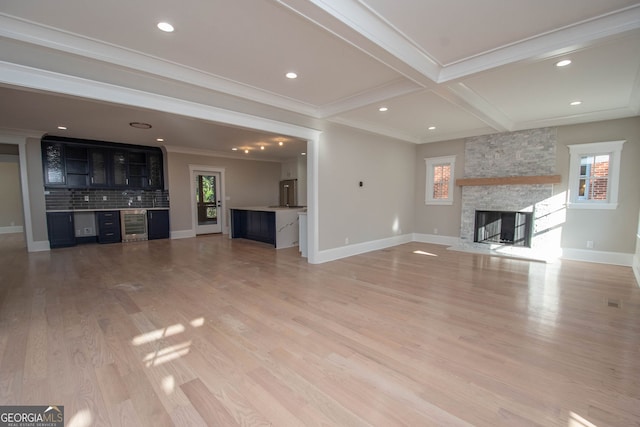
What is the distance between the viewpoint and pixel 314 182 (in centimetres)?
496

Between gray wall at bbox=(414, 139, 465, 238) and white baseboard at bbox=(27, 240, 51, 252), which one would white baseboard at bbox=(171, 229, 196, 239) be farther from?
gray wall at bbox=(414, 139, 465, 238)

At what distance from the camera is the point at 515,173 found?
5980mm

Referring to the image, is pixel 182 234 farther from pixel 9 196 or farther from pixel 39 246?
pixel 9 196

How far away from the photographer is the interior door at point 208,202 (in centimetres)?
870

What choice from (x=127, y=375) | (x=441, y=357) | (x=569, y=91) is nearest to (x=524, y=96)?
(x=569, y=91)

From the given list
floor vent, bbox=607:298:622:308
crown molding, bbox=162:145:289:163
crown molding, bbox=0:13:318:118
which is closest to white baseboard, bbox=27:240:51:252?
crown molding, bbox=162:145:289:163

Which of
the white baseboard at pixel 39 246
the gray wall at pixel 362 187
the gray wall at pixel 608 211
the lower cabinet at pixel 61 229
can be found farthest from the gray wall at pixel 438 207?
the white baseboard at pixel 39 246

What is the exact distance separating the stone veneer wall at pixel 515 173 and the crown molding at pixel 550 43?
3.88 metres

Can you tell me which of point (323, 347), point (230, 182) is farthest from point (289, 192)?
point (323, 347)

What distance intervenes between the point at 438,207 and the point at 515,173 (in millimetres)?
1834

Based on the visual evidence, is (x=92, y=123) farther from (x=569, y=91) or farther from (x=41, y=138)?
(x=569, y=91)

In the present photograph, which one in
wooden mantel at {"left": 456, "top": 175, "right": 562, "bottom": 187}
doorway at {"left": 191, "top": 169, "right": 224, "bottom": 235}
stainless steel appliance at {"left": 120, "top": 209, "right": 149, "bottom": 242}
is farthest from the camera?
doorway at {"left": 191, "top": 169, "right": 224, "bottom": 235}

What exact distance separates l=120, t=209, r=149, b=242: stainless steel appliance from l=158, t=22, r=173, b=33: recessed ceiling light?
21.1ft

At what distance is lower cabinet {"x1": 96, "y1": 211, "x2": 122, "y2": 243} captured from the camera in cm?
711
